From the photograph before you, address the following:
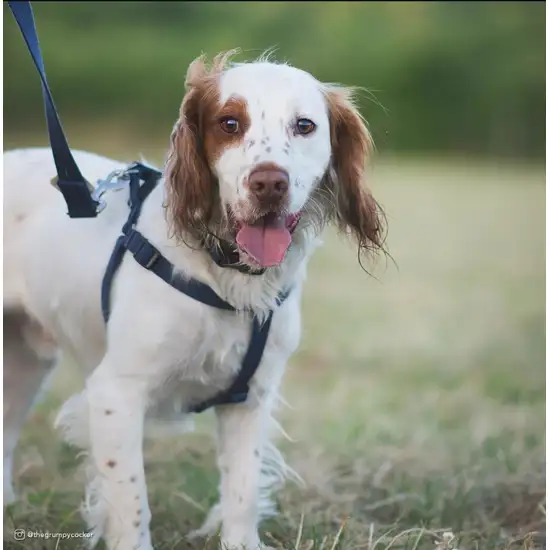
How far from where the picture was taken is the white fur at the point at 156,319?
185 cm

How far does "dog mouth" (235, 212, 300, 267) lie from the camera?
5.99ft

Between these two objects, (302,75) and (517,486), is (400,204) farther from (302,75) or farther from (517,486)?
(302,75)

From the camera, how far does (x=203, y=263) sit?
1967 millimetres

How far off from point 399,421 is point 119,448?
168 centimetres

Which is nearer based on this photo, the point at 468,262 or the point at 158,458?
the point at 158,458

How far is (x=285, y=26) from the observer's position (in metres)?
5.92

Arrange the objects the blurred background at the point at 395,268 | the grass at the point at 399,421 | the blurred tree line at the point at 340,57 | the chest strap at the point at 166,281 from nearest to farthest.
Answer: the chest strap at the point at 166,281 < the grass at the point at 399,421 < the blurred background at the point at 395,268 < the blurred tree line at the point at 340,57

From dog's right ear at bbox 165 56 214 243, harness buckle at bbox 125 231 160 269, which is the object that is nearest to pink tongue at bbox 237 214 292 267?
dog's right ear at bbox 165 56 214 243

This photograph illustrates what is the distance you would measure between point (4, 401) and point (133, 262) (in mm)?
806

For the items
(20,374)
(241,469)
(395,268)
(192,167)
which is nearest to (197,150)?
(192,167)

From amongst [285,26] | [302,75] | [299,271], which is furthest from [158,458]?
[285,26]

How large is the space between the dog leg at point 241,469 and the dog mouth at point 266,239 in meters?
0.47

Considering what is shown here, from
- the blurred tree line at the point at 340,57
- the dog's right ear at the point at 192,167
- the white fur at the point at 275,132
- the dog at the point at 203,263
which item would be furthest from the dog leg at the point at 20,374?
the blurred tree line at the point at 340,57

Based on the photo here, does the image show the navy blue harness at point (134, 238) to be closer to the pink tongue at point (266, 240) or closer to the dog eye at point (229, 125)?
the pink tongue at point (266, 240)
